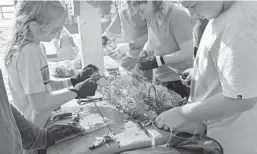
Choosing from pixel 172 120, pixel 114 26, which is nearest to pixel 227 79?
pixel 172 120

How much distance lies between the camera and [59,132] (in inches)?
56.8

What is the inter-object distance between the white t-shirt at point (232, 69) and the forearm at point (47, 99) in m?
0.80

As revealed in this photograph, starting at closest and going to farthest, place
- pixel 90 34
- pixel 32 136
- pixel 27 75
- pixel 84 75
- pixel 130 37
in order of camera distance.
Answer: pixel 32 136 → pixel 27 75 → pixel 84 75 → pixel 90 34 → pixel 130 37

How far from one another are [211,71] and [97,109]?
842mm

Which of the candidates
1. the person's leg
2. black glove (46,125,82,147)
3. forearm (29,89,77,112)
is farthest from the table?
the person's leg

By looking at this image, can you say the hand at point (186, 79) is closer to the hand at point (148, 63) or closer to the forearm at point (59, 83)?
the hand at point (148, 63)

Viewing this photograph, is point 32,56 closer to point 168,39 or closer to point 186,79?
point 186,79

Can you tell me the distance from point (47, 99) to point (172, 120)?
2.52ft

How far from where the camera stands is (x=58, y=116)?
1.75 metres

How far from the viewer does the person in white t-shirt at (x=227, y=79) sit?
3.71 feet

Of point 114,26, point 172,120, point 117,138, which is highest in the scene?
point 114,26

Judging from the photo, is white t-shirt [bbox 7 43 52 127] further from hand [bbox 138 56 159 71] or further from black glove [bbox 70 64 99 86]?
hand [bbox 138 56 159 71]

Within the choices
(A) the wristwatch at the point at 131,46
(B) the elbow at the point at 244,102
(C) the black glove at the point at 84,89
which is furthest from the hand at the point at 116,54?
(B) the elbow at the point at 244,102

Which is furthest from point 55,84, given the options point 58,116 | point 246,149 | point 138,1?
point 246,149
